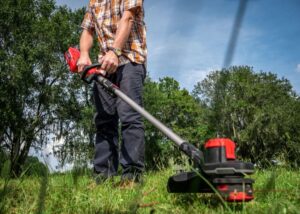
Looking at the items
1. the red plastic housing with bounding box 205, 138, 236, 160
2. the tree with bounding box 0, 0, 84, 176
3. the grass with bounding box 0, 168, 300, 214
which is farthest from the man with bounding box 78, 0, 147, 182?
the tree with bounding box 0, 0, 84, 176

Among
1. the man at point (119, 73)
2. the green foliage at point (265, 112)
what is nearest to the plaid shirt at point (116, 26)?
the man at point (119, 73)

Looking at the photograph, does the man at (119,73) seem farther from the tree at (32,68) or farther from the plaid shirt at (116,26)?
the tree at (32,68)

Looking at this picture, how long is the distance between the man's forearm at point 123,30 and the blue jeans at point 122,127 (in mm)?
328

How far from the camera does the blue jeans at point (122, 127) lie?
3.84 m

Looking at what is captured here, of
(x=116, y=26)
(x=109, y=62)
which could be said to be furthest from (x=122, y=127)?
(x=116, y=26)

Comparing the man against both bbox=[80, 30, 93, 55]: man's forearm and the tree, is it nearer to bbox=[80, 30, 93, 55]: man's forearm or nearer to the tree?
bbox=[80, 30, 93, 55]: man's forearm

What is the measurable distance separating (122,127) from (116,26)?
1083mm

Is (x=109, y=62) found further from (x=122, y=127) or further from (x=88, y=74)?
(x=122, y=127)

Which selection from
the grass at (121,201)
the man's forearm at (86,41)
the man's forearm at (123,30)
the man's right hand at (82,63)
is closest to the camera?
the grass at (121,201)

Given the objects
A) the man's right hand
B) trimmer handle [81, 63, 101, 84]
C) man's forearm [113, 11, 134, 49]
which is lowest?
trimmer handle [81, 63, 101, 84]

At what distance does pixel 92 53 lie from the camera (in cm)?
2802

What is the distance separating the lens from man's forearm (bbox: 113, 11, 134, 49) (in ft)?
12.3

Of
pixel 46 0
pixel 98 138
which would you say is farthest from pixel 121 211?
pixel 46 0

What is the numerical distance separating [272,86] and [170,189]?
131ft
